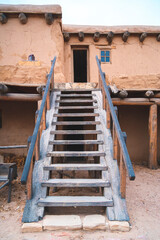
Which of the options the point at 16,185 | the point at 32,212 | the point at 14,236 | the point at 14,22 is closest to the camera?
the point at 14,236

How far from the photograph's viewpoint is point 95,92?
4504 millimetres

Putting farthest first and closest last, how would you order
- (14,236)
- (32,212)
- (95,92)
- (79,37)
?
(79,37)
(95,92)
(32,212)
(14,236)

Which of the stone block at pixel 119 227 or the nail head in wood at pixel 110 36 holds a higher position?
the nail head in wood at pixel 110 36

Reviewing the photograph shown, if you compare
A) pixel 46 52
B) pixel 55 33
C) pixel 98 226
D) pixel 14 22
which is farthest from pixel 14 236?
pixel 14 22

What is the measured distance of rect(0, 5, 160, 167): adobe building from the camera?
15.7 ft

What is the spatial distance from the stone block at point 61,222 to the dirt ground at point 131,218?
52 millimetres

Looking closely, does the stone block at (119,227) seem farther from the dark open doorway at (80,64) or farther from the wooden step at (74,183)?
the dark open doorway at (80,64)

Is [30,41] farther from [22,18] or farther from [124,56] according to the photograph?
[124,56]

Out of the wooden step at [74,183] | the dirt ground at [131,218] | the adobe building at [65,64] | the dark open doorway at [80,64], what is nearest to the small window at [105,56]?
the adobe building at [65,64]

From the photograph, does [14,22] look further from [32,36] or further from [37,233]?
[37,233]

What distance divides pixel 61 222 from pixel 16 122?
5536mm

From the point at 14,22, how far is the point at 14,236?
7.66 metres

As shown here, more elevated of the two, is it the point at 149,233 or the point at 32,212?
the point at 32,212

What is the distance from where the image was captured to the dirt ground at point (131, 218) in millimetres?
1937
